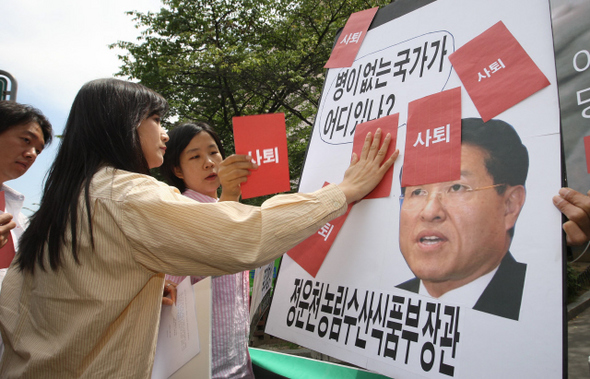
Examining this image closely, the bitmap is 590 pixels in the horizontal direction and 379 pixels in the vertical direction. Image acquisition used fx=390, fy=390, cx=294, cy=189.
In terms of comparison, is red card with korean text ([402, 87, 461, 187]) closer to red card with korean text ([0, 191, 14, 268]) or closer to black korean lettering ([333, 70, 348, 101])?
black korean lettering ([333, 70, 348, 101])

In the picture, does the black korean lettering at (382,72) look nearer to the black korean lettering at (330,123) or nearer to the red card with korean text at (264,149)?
the black korean lettering at (330,123)

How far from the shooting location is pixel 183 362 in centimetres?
125

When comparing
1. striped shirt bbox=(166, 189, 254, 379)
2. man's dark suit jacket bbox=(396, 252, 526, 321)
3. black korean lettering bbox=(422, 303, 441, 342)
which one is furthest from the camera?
striped shirt bbox=(166, 189, 254, 379)

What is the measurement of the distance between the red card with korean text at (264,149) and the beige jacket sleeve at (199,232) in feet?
1.23

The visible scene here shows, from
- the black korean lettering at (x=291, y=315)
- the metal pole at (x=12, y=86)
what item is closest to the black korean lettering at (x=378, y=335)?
the black korean lettering at (x=291, y=315)

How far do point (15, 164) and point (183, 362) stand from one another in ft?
5.05

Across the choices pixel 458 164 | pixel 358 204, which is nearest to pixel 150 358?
pixel 358 204

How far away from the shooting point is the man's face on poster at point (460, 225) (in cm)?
101

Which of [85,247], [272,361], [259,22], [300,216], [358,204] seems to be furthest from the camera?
[259,22]

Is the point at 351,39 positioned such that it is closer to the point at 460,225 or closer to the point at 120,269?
the point at 460,225

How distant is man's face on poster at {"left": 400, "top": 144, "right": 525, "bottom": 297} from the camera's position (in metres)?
1.01

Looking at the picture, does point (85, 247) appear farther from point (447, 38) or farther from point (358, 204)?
point (447, 38)

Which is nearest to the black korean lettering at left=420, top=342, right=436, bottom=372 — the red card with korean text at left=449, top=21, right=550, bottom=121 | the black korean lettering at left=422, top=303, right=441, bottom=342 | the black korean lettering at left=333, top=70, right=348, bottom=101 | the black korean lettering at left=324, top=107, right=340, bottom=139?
the black korean lettering at left=422, top=303, right=441, bottom=342

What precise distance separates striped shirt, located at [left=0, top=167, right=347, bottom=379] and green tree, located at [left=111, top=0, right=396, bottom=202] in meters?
6.87
